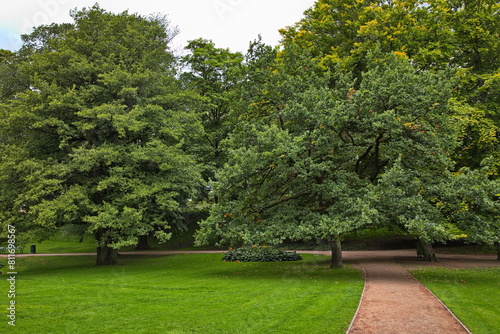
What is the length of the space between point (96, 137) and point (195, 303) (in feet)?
50.2

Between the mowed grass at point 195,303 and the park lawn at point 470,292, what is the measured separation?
2.53m

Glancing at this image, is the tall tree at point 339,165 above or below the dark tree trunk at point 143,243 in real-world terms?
above

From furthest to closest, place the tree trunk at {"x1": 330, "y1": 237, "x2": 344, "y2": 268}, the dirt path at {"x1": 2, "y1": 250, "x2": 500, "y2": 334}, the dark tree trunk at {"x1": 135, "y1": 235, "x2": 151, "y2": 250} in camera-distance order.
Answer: the dark tree trunk at {"x1": 135, "y1": 235, "x2": 151, "y2": 250} → the tree trunk at {"x1": 330, "y1": 237, "x2": 344, "y2": 268} → the dirt path at {"x1": 2, "y1": 250, "x2": 500, "y2": 334}

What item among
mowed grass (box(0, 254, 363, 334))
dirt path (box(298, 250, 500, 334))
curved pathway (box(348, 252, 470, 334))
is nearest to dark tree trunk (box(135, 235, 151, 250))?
mowed grass (box(0, 254, 363, 334))

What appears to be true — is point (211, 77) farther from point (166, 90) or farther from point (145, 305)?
point (145, 305)

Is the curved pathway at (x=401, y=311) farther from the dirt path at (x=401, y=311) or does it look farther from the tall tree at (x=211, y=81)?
the tall tree at (x=211, y=81)

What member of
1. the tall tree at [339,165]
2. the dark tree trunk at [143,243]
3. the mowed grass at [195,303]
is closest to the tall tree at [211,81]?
the dark tree trunk at [143,243]

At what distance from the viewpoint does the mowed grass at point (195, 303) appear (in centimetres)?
832

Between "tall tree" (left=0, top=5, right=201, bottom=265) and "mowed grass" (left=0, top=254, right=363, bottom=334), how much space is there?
390 cm

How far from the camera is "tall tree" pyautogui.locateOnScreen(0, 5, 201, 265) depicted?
64.1 feet

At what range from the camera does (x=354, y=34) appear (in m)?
26.4

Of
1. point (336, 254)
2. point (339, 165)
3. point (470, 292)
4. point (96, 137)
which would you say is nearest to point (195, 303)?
point (470, 292)

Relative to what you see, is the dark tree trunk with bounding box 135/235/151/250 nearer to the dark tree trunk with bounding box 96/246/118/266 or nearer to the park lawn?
the dark tree trunk with bounding box 96/246/118/266

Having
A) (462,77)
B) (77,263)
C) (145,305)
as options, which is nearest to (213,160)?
(77,263)
